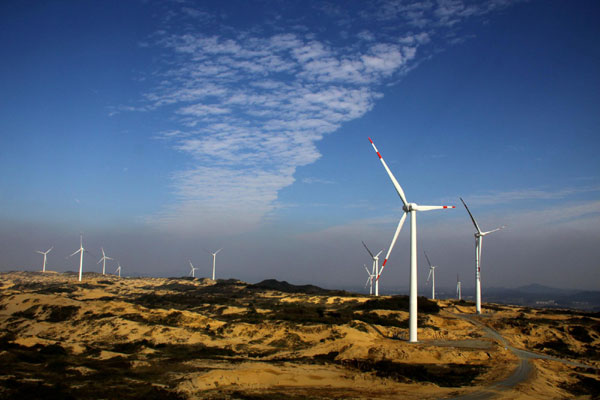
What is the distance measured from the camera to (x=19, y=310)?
60094mm

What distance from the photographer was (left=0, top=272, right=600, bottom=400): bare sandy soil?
81.8ft

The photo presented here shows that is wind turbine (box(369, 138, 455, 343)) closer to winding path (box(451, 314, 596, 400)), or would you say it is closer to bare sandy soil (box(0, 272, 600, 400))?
bare sandy soil (box(0, 272, 600, 400))

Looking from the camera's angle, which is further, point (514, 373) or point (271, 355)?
point (271, 355)

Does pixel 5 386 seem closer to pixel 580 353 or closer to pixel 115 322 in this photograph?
pixel 115 322

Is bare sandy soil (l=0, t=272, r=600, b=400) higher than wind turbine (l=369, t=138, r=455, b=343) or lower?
lower

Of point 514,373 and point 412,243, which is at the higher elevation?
point 412,243

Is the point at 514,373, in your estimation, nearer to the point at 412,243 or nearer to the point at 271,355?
the point at 412,243

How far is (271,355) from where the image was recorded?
3800 centimetres

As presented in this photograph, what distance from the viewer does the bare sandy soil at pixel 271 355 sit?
2494cm

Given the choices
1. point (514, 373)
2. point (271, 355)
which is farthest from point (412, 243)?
point (271, 355)

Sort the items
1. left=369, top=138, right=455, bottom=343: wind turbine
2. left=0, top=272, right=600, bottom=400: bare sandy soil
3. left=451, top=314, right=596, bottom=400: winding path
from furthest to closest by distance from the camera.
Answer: left=369, top=138, right=455, bottom=343: wind turbine, left=0, top=272, right=600, bottom=400: bare sandy soil, left=451, top=314, right=596, bottom=400: winding path

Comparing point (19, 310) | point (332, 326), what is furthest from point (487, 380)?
point (19, 310)

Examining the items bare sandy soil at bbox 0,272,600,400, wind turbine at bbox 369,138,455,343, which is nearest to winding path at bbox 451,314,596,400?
bare sandy soil at bbox 0,272,600,400

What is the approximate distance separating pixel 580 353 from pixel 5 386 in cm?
5365
